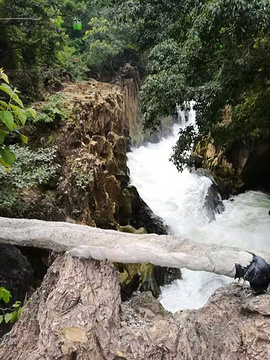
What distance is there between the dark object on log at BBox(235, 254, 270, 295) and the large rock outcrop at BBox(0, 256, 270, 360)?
56mm

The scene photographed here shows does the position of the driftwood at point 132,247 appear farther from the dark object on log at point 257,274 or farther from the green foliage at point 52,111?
the green foliage at point 52,111

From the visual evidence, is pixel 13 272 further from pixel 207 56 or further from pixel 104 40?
pixel 104 40

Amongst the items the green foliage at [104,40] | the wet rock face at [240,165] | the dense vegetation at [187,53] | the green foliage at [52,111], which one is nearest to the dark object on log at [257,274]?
the dense vegetation at [187,53]

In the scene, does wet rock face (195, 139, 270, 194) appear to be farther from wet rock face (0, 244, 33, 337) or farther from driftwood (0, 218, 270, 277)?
driftwood (0, 218, 270, 277)

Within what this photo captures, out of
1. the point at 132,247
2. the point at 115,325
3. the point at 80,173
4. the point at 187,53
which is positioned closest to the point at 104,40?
the point at 187,53

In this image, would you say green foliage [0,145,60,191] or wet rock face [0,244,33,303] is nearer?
wet rock face [0,244,33,303]

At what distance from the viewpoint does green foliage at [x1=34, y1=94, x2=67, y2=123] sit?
16.4 ft

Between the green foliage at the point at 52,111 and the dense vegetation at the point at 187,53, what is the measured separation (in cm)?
55

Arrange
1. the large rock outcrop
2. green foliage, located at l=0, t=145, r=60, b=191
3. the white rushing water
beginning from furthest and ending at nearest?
1. the white rushing water
2. green foliage, located at l=0, t=145, r=60, b=191
3. the large rock outcrop

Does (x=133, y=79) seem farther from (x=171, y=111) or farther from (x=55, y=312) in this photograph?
(x=55, y=312)

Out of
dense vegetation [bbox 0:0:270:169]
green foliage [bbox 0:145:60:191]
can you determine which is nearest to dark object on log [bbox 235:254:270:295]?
green foliage [bbox 0:145:60:191]

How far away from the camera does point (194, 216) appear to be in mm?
8727

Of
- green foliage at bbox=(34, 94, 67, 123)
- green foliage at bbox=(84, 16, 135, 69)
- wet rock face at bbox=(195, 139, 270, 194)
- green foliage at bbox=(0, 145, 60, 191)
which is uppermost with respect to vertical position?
green foliage at bbox=(84, 16, 135, 69)

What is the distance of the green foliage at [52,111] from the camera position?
499 cm
